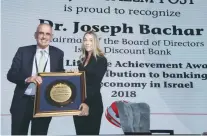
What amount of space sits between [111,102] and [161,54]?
1.75 feet

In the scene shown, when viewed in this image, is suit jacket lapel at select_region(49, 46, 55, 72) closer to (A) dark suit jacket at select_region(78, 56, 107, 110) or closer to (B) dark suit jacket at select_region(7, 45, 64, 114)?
(B) dark suit jacket at select_region(7, 45, 64, 114)

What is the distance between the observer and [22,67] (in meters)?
2.01

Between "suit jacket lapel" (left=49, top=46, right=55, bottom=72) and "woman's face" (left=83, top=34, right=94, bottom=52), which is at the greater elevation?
"woman's face" (left=83, top=34, right=94, bottom=52)

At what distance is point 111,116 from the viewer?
1.97 meters

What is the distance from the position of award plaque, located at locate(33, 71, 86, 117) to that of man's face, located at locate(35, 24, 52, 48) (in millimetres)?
241

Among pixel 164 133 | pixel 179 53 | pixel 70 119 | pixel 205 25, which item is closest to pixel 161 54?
pixel 179 53

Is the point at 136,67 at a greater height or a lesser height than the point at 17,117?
greater

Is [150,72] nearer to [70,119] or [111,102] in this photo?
[111,102]

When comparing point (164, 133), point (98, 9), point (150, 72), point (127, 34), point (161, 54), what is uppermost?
point (98, 9)

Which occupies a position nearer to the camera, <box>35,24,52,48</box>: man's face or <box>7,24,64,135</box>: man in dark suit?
<box>7,24,64,135</box>: man in dark suit

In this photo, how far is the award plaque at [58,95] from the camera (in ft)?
6.30

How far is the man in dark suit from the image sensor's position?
6.32ft

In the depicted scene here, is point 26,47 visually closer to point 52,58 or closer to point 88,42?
point 52,58

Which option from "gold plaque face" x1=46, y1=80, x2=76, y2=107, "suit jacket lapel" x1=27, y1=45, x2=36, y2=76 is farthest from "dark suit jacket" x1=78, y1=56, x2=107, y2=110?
"suit jacket lapel" x1=27, y1=45, x2=36, y2=76
